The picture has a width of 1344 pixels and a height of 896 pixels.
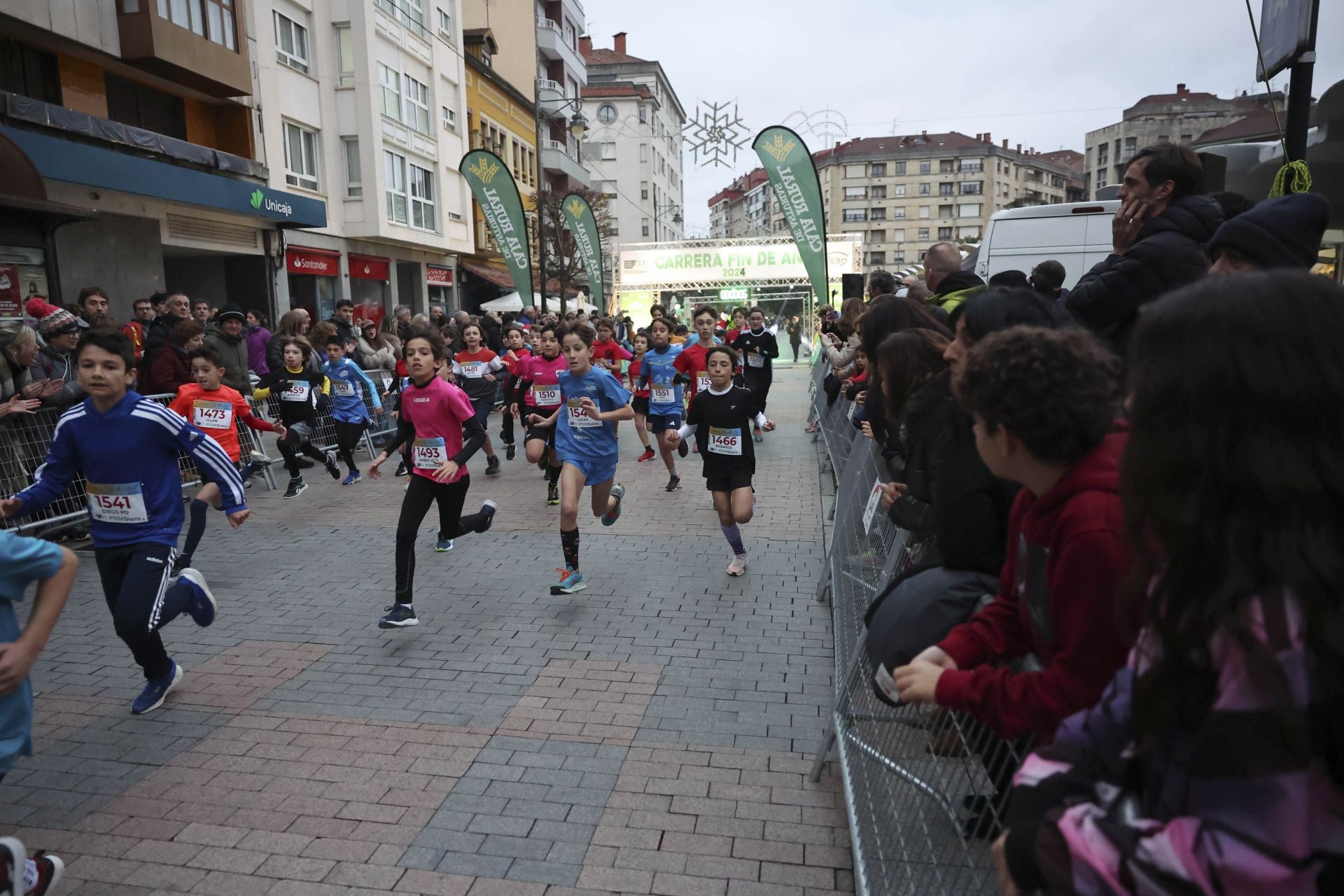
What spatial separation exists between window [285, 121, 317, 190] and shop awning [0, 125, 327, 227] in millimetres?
2113

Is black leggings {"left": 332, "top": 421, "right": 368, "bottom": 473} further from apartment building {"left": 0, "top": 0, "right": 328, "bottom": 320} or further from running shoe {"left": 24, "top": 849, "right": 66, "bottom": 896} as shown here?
running shoe {"left": 24, "top": 849, "right": 66, "bottom": 896}

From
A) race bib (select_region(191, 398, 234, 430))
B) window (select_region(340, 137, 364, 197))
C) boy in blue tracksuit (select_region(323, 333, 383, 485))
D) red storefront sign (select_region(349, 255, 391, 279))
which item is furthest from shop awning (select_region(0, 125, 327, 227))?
race bib (select_region(191, 398, 234, 430))

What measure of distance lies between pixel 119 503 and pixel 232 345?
6508mm

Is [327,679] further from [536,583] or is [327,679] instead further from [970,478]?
[970,478]

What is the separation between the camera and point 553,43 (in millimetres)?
47062

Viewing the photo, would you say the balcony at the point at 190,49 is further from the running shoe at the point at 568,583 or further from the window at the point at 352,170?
the running shoe at the point at 568,583

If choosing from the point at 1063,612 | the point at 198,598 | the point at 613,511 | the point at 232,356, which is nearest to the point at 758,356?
the point at 613,511

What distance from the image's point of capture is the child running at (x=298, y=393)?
34.1 feet

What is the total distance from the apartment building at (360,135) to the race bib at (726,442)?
16.0m

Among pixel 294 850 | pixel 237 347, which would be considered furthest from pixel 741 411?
pixel 237 347

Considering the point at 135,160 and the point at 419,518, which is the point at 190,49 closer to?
the point at 135,160

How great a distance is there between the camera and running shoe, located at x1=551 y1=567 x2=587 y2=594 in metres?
6.16

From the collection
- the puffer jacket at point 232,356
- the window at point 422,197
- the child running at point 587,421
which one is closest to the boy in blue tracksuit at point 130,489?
the child running at point 587,421

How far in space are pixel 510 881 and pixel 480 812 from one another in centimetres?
49
